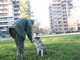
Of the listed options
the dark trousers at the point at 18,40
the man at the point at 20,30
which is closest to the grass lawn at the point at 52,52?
the dark trousers at the point at 18,40

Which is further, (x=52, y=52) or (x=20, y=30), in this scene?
(x=52, y=52)

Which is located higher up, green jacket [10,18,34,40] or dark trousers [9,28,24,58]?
green jacket [10,18,34,40]

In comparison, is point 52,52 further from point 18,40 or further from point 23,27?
point 23,27

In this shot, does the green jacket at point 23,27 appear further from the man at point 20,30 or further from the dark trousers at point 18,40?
the dark trousers at point 18,40

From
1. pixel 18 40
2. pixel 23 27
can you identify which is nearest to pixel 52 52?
pixel 18 40

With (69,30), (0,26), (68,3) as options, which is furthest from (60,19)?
(68,3)

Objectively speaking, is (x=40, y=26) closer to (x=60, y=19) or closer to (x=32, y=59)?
(x=60, y=19)


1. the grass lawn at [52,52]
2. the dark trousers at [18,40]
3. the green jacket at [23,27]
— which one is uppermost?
the green jacket at [23,27]

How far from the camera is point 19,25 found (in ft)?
14.9

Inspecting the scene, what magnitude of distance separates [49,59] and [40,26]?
2491 inches

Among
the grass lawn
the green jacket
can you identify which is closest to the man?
the green jacket

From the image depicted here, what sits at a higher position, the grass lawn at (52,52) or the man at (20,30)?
the man at (20,30)

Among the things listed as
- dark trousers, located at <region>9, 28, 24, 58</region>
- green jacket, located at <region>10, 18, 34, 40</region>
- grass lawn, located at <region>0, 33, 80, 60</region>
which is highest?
green jacket, located at <region>10, 18, 34, 40</region>

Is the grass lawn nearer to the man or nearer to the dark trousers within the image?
the dark trousers
